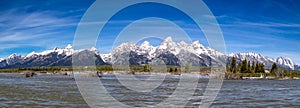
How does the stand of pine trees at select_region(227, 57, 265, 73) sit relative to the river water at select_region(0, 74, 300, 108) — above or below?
above

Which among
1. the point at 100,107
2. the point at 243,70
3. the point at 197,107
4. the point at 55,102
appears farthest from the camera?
the point at 243,70

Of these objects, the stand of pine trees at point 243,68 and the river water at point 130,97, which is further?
the stand of pine trees at point 243,68

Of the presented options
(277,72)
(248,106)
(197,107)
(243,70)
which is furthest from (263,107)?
(277,72)

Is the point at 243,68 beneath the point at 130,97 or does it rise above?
above

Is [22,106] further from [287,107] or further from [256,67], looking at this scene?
[256,67]

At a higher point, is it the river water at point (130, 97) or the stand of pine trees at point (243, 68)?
the stand of pine trees at point (243, 68)

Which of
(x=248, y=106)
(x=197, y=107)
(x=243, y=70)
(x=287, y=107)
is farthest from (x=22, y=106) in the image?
(x=243, y=70)

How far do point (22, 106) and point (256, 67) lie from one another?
16880 cm

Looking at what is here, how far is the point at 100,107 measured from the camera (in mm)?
22375

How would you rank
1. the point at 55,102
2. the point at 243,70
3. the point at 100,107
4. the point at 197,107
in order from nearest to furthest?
the point at 100,107
the point at 197,107
the point at 55,102
the point at 243,70

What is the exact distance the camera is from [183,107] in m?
23.7

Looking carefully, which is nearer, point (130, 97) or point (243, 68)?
point (130, 97)

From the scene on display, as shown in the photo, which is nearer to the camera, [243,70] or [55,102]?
[55,102]

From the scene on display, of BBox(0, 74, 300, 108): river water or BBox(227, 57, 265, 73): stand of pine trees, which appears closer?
BBox(0, 74, 300, 108): river water
